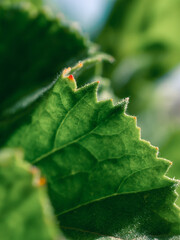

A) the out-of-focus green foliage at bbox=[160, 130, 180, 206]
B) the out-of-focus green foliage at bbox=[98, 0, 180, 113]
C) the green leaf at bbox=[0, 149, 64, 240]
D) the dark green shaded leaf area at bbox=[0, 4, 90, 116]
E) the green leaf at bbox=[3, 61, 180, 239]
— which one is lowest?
the green leaf at bbox=[0, 149, 64, 240]

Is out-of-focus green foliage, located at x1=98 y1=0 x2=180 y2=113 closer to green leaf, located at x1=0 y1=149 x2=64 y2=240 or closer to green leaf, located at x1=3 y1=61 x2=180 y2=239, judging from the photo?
green leaf, located at x1=3 y1=61 x2=180 y2=239

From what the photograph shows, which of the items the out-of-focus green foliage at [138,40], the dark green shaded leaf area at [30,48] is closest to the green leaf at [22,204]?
the dark green shaded leaf area at [30,48]

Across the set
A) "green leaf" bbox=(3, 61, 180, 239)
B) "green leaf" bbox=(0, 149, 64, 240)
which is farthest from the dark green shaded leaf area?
"green leaf" bbox=(0, 149, 64, 240)

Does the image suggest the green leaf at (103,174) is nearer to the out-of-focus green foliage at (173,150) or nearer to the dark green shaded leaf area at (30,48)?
the dark green shaded leaf area at (30,48)

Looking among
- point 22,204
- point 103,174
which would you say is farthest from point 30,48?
point 22,204

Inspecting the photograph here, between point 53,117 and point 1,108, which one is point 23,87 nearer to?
point 1,108

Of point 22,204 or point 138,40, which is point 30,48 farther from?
point 22,204

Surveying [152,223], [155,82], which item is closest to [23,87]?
[152,223]
